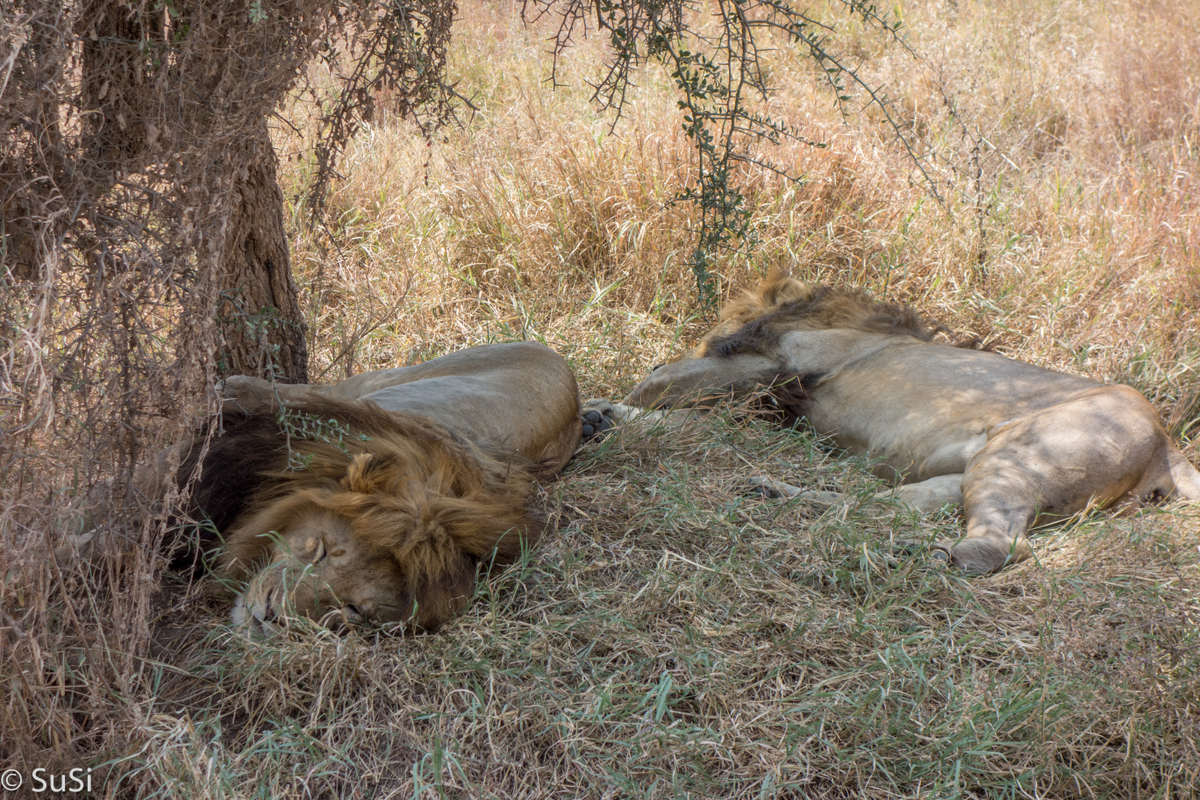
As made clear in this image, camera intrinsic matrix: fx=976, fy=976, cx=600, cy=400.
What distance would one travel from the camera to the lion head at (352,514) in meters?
2.38

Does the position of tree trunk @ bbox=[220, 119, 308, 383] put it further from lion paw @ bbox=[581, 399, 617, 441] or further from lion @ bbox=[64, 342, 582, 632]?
→ lion paw @ bbox=[581, 399, 617, 441]

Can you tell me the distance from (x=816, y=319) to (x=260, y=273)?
2.38 meters

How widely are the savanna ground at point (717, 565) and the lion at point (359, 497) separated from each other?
95 mm

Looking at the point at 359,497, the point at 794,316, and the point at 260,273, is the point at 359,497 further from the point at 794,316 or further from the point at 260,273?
the point at 794,316

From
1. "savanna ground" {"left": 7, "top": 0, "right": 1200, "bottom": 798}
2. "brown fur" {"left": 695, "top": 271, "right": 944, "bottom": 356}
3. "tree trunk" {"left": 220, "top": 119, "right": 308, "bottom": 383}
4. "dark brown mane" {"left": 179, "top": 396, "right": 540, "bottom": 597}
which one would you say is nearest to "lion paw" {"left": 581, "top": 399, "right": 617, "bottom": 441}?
"savanna ground" {"left": 7, "top": 0, "right": 1200, "bottom": 798}

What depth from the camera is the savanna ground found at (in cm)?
206

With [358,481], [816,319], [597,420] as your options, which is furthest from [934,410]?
[358,481]

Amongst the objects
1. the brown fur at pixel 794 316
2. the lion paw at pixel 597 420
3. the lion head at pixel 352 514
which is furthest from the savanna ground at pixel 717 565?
the brown fur at pixel 794 316

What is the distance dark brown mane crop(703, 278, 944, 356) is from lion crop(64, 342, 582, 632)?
1.38 meters

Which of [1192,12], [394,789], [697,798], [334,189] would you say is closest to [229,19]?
[394,789]

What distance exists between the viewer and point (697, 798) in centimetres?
199

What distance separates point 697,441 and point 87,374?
7.82ft

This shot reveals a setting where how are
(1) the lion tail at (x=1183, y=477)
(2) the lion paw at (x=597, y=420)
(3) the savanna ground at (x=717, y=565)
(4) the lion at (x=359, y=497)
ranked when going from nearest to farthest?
(3) the savanna ground at (x=717, y=565) < (4) the lion at (x=359, y=497) < (1) the lion tail at (x=1183, y=477) < (2) the lion paw at (x=597, y=420)

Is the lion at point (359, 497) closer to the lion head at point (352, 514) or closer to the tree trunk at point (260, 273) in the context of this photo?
the lion head at point (352, 514)
